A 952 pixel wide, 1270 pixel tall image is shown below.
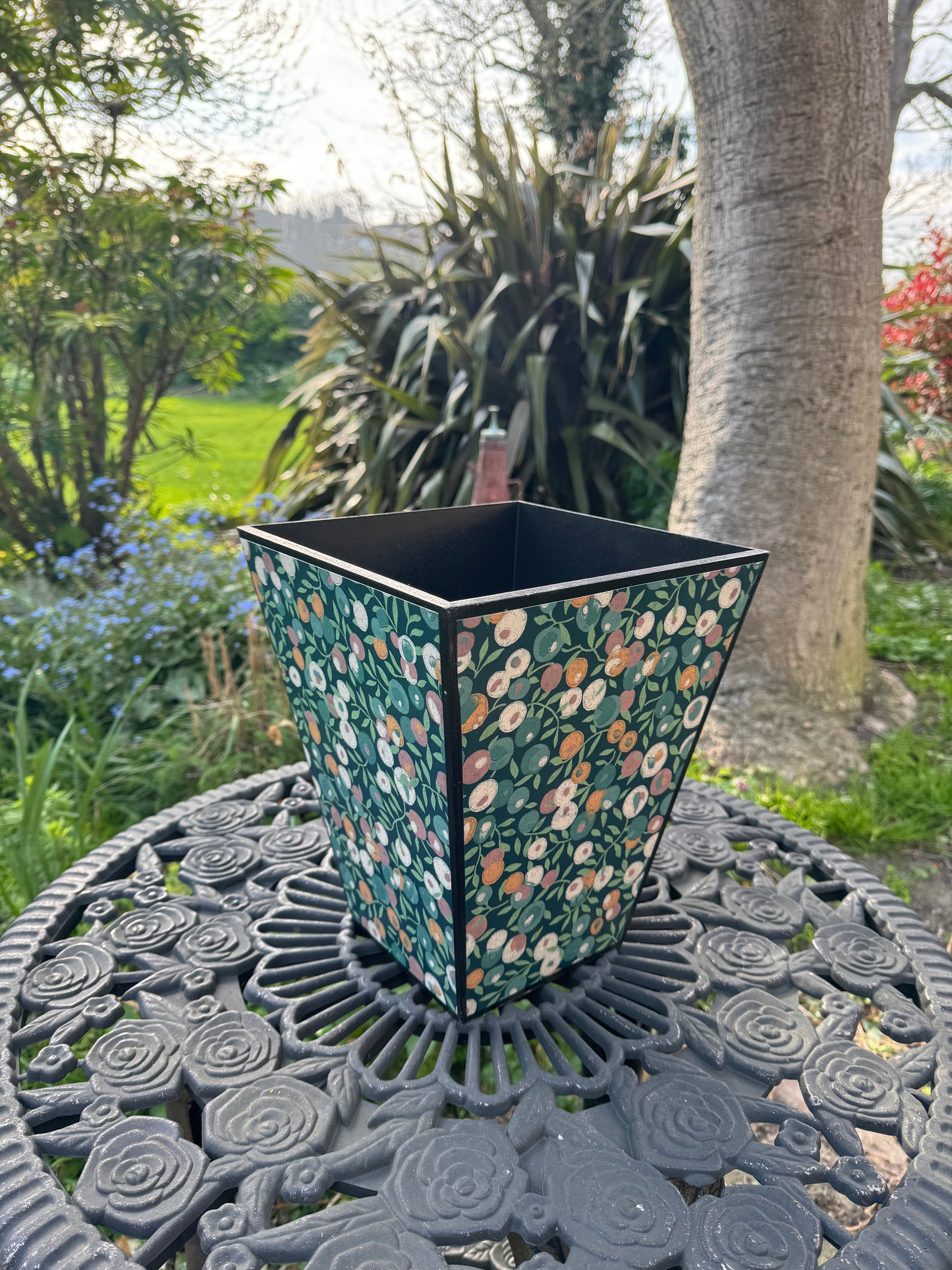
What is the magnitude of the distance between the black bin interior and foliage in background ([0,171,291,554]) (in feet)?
8.87

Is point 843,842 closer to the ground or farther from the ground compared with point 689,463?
closer to the ground

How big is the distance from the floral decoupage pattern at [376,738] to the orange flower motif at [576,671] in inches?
4.5

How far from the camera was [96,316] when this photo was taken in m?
3.05

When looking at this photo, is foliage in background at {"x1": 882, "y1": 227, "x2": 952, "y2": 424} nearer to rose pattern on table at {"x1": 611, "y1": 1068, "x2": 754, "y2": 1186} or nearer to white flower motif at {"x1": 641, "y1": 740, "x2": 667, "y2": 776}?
white flower motif at {"x1": 641, "y1": 740, "x2": 667, "y2": 776}

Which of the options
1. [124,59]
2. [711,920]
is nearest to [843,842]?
[711,920]

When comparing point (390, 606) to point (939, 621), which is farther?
point (939, 621)

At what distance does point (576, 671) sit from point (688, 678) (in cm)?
16

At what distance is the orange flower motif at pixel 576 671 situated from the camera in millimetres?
607

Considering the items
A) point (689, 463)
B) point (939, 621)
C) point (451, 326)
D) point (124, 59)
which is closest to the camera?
A: point (689, 463)

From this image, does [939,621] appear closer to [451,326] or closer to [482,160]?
[451,326]

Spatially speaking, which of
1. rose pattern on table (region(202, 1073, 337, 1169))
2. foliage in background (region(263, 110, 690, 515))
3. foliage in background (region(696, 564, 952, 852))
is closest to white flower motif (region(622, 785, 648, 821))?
rose pattern on table (region(202, 1073, 337, 1169))

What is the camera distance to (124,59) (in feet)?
10.5

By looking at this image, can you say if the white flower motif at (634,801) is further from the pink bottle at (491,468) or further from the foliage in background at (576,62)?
the foliage in background at (576,62)

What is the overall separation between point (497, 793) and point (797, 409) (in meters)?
1.42
